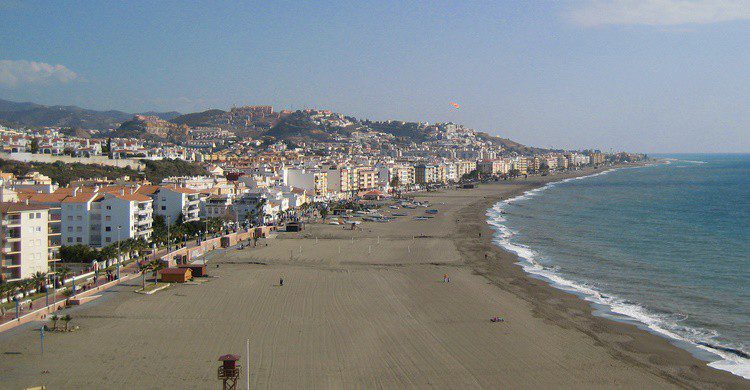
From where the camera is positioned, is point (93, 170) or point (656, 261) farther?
point (93, 170)

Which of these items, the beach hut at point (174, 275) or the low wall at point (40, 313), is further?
the beach hut at point (174, 275)

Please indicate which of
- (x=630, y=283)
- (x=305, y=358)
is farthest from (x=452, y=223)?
(x=305, y=358)

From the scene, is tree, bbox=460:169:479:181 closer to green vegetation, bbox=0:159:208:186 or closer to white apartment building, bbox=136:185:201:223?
green vegetation, bbox=0:159:208:186

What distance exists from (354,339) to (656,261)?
1780 centimetres

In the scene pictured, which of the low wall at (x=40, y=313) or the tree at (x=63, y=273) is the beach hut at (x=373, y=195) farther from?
the low wall at (x=40, y=313)

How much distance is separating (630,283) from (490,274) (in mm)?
5215

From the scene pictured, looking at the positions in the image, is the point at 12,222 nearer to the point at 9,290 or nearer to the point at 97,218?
the point at 9,290

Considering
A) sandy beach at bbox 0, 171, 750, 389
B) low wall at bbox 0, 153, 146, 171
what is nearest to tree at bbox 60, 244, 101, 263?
sandy beach at bbox 0, 171, 750, 389

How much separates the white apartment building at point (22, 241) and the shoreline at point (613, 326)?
16758mm

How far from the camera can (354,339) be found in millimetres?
16641

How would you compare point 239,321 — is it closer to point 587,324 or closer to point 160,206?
point 587,324

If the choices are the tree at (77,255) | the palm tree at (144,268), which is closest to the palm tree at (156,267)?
the palm tree at (144,268)

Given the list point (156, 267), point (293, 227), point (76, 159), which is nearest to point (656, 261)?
point (156, 267)

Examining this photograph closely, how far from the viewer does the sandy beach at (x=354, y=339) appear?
1383cm
